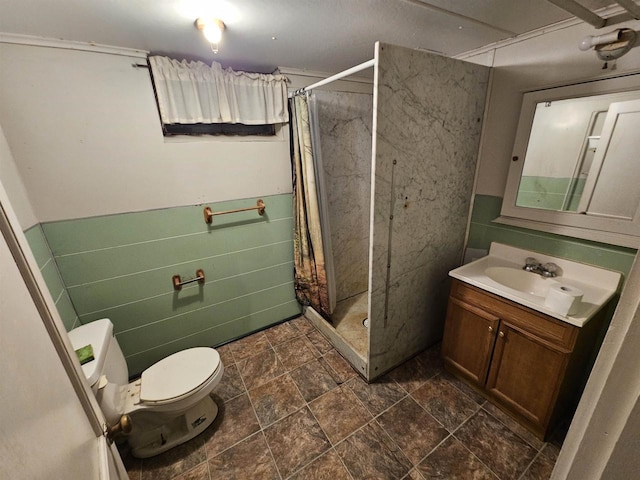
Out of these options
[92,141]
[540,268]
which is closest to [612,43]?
[540,268]

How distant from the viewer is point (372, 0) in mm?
1089

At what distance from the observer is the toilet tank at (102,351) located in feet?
3.76

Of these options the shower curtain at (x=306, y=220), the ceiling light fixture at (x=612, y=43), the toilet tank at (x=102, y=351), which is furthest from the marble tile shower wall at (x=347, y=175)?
the toilet tank at (x=102, y=351)

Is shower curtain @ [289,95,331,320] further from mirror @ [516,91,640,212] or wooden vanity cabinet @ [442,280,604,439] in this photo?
mirror @ [516,91,640,212]

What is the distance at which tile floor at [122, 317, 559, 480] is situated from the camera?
4.35 ft

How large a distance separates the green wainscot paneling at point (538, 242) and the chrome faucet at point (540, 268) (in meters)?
0.07

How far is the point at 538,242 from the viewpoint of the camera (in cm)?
161

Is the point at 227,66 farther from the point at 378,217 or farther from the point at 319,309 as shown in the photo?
the point at 319,309

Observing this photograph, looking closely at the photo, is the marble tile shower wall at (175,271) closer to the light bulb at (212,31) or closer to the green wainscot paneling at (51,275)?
the green wainscot paneling at (51,275)

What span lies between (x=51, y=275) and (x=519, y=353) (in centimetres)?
257

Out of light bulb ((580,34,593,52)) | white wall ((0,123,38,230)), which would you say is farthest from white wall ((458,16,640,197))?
white wall ((0,123,38,230))

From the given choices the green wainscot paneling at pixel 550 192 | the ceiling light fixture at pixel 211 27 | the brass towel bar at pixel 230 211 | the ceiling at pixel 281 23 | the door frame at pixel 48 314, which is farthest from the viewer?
the brass towel bar at pixel 230 211

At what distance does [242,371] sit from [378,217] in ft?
5.02

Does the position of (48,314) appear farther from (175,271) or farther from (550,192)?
(550,192)
